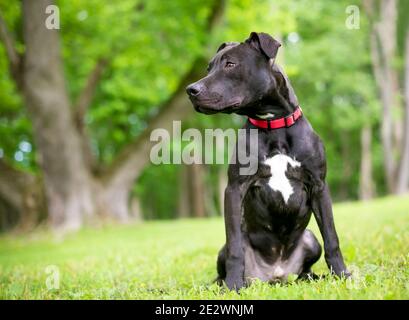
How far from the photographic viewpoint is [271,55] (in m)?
3.85

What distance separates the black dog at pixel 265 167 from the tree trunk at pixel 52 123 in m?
10.2

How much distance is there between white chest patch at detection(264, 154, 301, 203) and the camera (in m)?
3.95

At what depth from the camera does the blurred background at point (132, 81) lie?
1402 centimetres

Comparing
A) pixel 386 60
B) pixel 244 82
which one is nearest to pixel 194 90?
pixel 244 82

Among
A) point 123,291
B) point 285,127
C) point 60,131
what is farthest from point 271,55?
point 60,131

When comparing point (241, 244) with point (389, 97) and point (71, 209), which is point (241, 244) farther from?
point (389, 97)

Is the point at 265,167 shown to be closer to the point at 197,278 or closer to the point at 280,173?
the point at 280,173

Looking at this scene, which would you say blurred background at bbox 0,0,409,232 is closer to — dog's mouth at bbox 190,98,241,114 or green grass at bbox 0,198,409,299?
green grass at bbox 0,198,409,299

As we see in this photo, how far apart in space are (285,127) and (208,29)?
13.0 m

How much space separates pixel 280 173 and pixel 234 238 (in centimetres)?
60

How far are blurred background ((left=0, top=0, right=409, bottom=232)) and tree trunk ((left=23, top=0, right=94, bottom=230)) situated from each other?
0.09 ft

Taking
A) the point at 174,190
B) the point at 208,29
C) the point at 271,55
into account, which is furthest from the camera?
the point at 174,190

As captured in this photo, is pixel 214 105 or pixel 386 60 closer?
pixel 214 105

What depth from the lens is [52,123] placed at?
1394 cm
